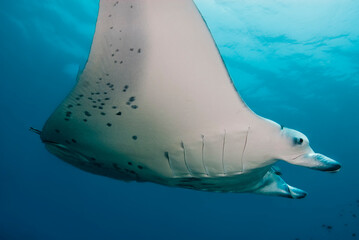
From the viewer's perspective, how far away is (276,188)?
2.68m

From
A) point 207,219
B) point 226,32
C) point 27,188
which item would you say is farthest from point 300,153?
point 207,219

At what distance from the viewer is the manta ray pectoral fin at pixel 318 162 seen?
1752 millimetres

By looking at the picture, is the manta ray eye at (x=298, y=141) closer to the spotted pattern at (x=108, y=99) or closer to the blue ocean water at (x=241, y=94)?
the spotted pattern at (x=108, y=99)

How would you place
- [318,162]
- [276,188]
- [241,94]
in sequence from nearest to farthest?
[318,162], [276,188], [241,94]

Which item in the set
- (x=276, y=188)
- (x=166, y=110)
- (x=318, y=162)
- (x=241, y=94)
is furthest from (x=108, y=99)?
(x=241, y=94)

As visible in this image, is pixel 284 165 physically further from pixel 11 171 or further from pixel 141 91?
pixel 11 171

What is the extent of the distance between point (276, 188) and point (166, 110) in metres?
1.59

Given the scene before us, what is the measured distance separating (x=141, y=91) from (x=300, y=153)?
4.12 feet

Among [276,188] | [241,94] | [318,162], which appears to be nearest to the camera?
[318,162]

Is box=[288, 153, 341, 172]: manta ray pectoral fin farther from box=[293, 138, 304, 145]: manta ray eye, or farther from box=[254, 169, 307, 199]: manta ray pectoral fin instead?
box=[254, 169, 307, 199]: manta ray pectoral fin

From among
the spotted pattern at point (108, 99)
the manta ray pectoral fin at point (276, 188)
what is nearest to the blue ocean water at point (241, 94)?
the manta ray pectoral fin at point (276, 188)

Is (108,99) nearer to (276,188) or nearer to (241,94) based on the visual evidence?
(276,188)

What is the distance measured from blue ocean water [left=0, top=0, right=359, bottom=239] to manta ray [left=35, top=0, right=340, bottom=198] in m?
9.69

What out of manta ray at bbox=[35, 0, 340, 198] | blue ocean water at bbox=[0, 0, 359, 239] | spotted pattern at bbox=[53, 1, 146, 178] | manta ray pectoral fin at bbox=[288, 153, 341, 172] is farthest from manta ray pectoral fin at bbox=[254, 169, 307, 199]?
blue ocean water at bbox=[0, 0, 359, 239]
